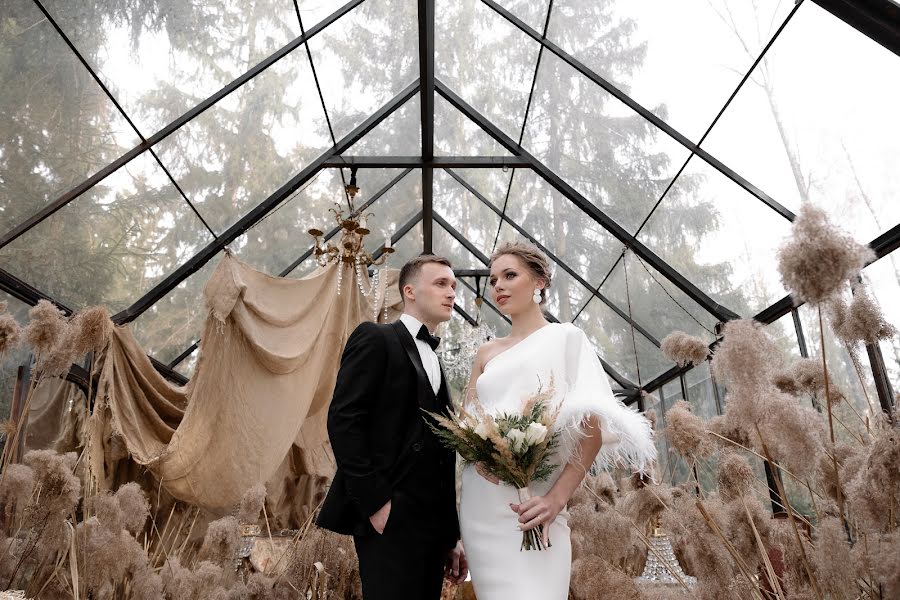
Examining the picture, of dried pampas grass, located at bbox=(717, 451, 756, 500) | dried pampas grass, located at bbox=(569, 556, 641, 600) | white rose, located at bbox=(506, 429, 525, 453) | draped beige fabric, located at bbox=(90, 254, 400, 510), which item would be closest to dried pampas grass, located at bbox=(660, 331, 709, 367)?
dried pampas grass, located at bbox=(717, 451, 756, 500)

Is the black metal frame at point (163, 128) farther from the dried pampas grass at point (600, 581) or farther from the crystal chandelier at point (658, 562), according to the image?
the crystal chandelier at point (658, 562)

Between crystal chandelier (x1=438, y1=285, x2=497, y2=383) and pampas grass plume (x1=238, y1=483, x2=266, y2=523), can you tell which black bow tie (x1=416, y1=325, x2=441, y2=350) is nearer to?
pampas grass plume (x1=238, y1=483, x2=266, y2=523)

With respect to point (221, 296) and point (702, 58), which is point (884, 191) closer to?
point (702, 58)

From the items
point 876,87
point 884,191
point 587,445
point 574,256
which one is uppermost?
point 574,256

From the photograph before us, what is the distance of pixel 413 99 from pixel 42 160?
3.24m

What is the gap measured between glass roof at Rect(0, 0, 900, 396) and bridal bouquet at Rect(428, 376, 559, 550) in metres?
3.06

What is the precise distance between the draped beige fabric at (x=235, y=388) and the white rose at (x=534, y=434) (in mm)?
3535

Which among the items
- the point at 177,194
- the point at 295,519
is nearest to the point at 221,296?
the point at 177,194

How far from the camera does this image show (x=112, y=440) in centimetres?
468

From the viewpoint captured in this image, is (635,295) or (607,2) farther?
(635,295)

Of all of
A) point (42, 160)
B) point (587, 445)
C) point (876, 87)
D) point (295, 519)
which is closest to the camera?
point (587, 445)

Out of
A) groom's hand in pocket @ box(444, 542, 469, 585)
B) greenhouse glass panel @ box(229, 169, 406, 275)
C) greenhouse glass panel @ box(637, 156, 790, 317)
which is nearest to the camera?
groom's hand in pocket @ box(444, 542, 469, 585)

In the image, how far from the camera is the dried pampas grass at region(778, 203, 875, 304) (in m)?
1.24

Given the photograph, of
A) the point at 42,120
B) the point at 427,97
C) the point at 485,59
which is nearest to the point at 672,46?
the point at 485,59
